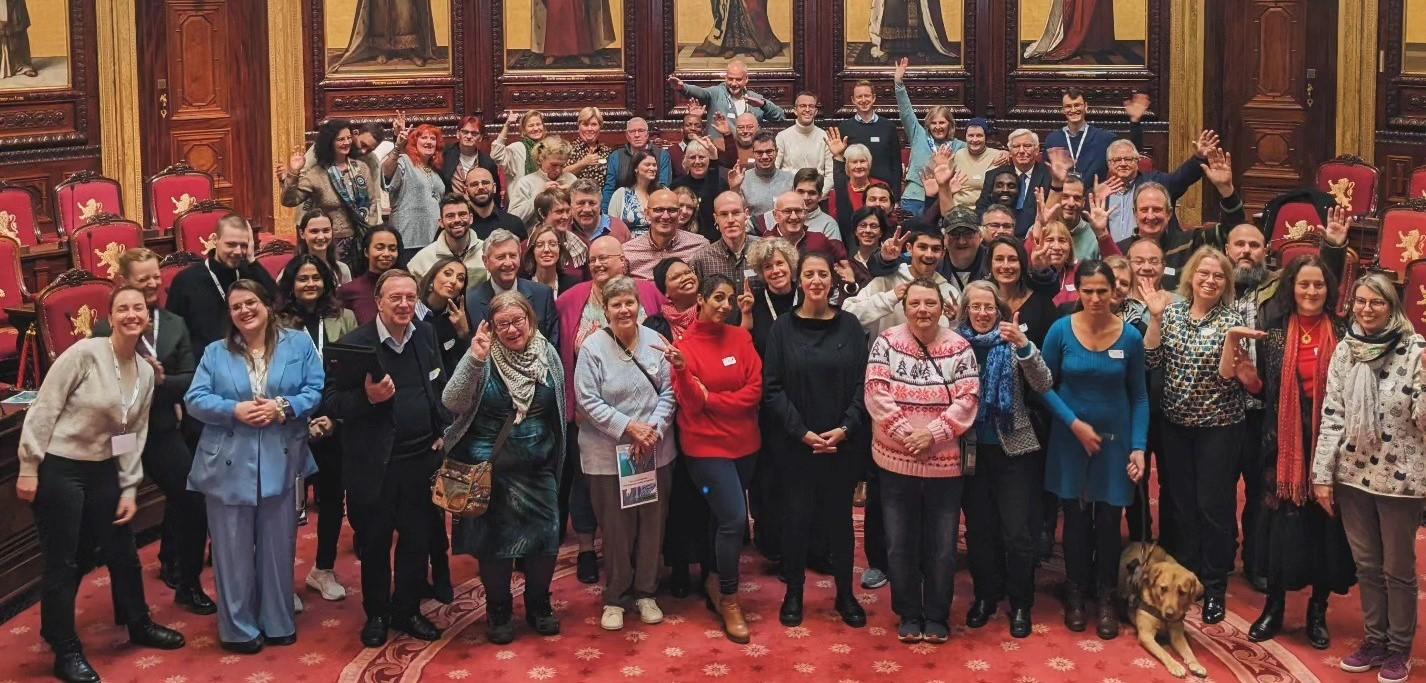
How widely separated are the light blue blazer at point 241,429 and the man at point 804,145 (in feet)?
17.2

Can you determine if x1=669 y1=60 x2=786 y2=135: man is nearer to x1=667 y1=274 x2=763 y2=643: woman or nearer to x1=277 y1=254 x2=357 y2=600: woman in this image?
x1=277 y1=254 x2=357 y2=600: woman

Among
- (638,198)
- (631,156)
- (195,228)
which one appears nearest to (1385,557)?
(638,198)

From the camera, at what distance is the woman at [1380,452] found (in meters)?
6.09

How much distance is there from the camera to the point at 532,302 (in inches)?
292

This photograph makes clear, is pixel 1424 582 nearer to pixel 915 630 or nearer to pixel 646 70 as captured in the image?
pixel 915 630

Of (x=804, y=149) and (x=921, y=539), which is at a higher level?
(x=804, y=149)

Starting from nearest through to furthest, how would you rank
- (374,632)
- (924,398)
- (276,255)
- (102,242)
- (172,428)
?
(924,398) < (374,632) < (172,428) < (276,255) < (102,242)

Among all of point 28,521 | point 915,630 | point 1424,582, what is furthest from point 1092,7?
point 28,521

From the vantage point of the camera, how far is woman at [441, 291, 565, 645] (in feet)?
21.3

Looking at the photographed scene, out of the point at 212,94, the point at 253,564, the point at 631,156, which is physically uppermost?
the point at 212,94

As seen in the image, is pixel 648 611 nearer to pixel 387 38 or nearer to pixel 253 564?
pixel 253 564

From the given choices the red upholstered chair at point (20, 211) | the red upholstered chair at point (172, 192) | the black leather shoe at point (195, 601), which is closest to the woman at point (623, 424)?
the black leather shoe at point (195, 601)

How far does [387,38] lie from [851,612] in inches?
376

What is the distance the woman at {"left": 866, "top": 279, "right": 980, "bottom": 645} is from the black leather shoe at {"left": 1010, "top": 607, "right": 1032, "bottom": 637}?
0.26 meters
